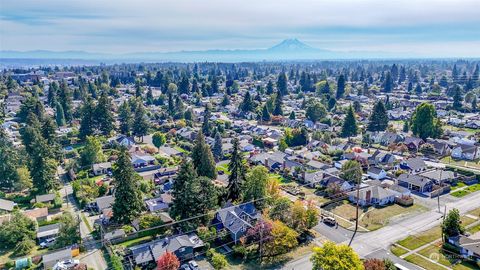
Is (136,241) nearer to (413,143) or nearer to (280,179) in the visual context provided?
(280,179)

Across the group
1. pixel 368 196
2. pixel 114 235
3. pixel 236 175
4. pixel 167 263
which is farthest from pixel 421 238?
pixel 114 235

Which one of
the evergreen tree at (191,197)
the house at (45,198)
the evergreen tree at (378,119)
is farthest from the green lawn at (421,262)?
the evergreen tree at (378,119)

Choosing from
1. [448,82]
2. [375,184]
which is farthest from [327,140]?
[448,82]

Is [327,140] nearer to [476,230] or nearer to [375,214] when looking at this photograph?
[375,214]

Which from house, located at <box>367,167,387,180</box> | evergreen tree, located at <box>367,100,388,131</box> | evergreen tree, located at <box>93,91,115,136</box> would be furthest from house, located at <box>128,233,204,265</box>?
evergreen tree, located at <box>367,100,388,131</box>

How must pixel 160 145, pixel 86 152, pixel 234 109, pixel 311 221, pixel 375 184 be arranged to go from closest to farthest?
1. pixel 311 221
2. pixel 375 184
3. pixel 86 152
4. pixel 160 145
5. pixel 234 109

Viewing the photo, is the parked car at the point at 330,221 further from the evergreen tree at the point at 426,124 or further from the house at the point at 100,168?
the evergreen tree at the point at 426,124

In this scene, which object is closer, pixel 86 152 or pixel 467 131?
pixel 86 152
